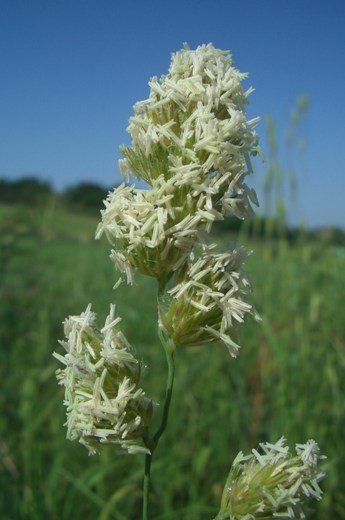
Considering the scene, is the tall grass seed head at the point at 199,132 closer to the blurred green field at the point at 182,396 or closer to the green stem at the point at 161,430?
the green stem at the point at 161,430

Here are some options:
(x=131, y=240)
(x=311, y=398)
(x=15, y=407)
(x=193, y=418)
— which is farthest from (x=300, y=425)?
(x=131, y=240)

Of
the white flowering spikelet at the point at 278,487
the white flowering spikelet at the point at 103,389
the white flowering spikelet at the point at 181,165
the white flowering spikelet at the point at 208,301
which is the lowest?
the white flowering spikelet at the point at 278,487

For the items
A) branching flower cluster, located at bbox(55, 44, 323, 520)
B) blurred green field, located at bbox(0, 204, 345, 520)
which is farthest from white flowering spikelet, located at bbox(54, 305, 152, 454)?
blurred green field, located at bbox(0, 204, 345, 520)

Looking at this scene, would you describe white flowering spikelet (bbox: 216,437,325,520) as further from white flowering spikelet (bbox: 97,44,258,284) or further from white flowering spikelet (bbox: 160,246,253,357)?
white flowering spikelet (bbox: 97,44,258,284)

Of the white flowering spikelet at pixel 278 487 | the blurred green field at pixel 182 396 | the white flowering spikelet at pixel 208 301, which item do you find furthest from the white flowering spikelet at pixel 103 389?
the blurred green field at pixel 182 396

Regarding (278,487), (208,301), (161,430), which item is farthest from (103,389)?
(278,487)

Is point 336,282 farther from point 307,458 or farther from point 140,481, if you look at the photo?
point 307,458
